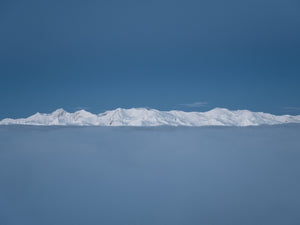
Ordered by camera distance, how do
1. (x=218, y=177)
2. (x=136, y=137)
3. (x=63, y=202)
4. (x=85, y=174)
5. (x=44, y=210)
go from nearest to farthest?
(x=44, y=210) < (x=63, y=202) < (x=85, y=174) < (x=218, y=177) < (x=136, y=137)

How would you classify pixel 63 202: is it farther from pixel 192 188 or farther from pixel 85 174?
pixel 192 188

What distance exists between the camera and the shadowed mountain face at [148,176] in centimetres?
1358

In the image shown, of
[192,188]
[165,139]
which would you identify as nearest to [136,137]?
[165,139]

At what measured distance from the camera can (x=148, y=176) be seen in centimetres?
1766

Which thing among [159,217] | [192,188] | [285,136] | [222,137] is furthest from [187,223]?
[285,136]

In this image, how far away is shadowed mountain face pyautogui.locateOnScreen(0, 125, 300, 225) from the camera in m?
13.6

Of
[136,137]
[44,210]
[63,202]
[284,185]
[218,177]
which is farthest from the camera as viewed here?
[136,137]

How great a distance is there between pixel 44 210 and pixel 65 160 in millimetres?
4669

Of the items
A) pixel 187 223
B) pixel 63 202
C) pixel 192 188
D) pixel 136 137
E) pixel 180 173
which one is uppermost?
pixel 136 137

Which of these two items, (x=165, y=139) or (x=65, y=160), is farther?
(x=165, y=139)

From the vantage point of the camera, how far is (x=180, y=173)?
18.5 metres

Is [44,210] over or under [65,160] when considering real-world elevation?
under

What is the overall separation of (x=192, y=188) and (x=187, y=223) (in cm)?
366

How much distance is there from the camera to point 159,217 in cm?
1386
